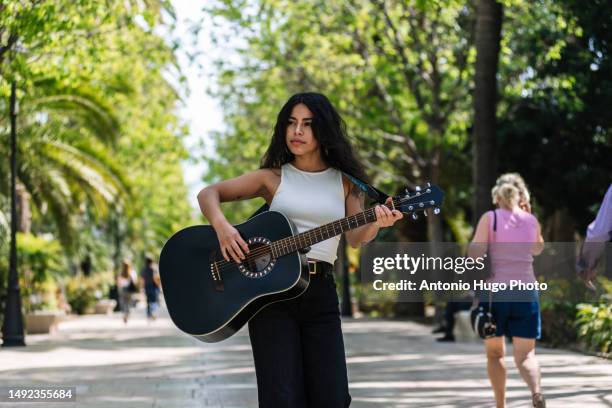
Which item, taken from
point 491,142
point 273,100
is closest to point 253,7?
point 273,100

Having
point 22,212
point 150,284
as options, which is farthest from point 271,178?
point 150,284

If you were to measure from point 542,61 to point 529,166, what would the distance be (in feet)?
10.2

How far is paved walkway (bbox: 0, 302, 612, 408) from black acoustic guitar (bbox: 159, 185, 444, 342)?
15.6 ft

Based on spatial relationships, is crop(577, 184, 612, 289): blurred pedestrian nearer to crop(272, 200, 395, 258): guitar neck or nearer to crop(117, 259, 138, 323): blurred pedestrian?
crop(272, 200, 395, 258): guitar neck

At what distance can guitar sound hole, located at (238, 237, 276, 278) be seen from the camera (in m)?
5.07

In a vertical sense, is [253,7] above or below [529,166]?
above

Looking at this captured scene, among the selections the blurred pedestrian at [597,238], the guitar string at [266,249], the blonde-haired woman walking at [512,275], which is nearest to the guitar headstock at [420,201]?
the guitar string at [266,249]

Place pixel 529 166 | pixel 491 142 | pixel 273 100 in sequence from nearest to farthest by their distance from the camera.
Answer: pixel 491 142 < pixel 529 166 < pixel 273 100

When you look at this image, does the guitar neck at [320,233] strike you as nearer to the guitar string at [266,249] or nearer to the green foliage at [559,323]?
the guitar string at [266,249]

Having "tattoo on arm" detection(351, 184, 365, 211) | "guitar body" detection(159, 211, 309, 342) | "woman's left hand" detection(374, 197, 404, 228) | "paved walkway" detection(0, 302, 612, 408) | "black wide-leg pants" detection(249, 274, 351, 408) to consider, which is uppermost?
"tattoo on arm" detection(351, 184, 365, 211)

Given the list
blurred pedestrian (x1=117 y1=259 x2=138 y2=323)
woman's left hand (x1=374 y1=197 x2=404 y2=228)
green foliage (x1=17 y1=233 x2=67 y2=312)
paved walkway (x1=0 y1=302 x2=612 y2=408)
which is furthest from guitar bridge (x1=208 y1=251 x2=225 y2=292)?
blurred pedestrian (x1=117 y1=259 x2=138 y2=323)

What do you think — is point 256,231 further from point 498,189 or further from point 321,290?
point 498,189

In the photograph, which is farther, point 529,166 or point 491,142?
point 529,166

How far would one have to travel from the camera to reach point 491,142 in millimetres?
17281
